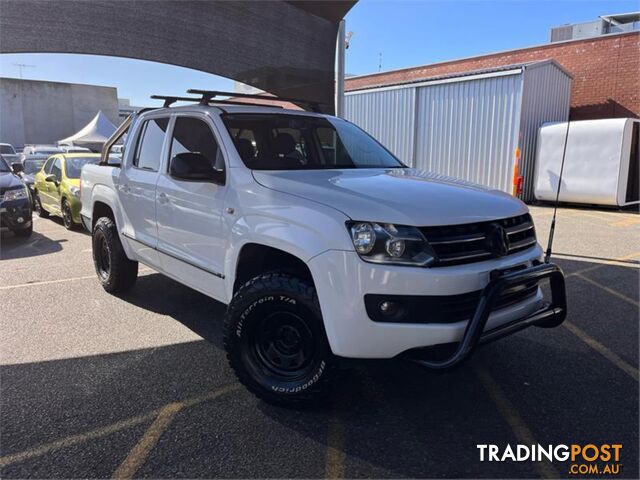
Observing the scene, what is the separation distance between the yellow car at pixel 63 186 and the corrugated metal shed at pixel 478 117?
31.0ft

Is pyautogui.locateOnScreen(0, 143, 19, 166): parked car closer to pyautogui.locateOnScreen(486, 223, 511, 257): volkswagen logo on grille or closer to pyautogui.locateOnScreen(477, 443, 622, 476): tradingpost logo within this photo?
pyautogui.locateOnScreen(486, 223, 511, 257): volkswagen logo on grille

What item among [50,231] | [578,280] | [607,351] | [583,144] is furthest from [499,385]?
[583,144]

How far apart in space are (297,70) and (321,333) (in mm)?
6175

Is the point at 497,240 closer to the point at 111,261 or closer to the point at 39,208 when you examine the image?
the point at 111,261

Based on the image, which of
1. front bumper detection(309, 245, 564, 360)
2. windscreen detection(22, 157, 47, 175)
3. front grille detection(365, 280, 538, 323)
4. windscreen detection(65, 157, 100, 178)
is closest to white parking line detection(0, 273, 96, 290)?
windscreen detection(65, 157, 100, 178)

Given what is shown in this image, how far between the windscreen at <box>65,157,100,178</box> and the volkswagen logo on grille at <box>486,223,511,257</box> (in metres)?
9.35

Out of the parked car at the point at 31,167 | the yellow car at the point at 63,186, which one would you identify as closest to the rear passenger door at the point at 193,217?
the yellow car at the point at 63,186

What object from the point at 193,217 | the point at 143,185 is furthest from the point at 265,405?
the point at 143,185

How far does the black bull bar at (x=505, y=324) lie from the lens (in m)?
2.65

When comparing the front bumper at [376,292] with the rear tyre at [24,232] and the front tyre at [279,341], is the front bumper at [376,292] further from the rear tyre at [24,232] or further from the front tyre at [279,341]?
the rear tyre at [24,232]

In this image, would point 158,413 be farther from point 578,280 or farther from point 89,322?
point 578,280

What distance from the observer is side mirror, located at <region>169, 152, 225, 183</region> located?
11.5 feet

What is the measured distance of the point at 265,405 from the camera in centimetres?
324

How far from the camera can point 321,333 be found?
2.92 m
